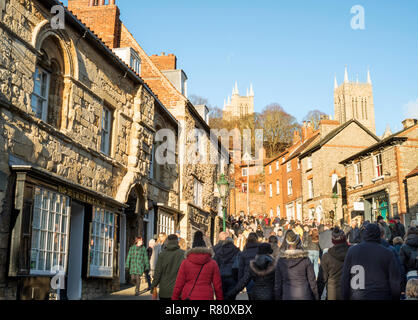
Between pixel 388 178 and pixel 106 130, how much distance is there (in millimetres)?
20758

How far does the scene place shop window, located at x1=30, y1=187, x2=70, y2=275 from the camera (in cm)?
972

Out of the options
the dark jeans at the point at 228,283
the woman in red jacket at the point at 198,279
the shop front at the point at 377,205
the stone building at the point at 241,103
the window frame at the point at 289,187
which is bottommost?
the dark jeans at the point at 228,283

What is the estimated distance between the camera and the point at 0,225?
28.7ft

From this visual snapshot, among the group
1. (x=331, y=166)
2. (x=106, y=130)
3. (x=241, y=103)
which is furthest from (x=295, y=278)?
(x=241, y=103)

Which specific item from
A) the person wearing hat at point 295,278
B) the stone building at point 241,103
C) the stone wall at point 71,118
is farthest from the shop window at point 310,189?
the stone building at point 241,103

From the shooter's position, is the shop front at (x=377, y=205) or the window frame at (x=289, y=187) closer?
the shop front at (x=377, y=205)

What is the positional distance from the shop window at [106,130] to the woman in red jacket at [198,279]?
29.0 feet

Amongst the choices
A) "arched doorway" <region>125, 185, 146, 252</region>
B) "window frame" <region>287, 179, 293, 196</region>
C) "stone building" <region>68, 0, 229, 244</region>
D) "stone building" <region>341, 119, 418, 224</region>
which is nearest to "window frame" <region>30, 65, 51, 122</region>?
"arched doorway" <region>125, 185, 146, 252</region>

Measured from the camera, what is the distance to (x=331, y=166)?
37500mm

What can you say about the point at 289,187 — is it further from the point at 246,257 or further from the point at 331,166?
the point at 246,257

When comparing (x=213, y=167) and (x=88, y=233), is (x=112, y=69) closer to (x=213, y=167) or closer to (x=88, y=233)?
(x=88, y=233)

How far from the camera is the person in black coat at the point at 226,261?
328 inches

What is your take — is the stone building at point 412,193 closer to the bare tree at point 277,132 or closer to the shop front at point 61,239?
the shop front at point 61,239

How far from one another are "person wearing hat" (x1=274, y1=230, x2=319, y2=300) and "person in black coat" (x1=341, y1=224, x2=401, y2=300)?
0.86 meters
